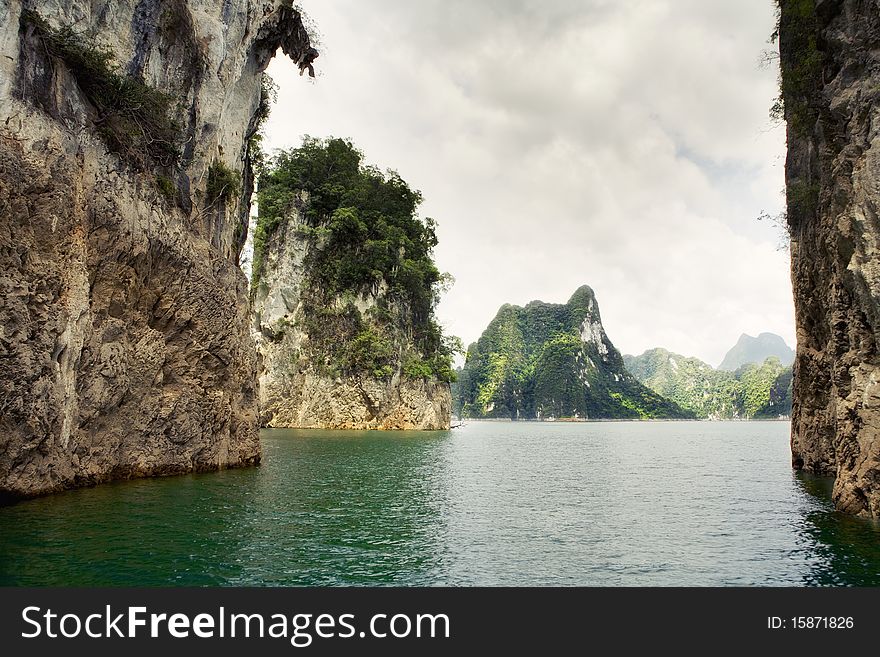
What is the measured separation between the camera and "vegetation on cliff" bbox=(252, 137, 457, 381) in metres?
60.0

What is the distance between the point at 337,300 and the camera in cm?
6025

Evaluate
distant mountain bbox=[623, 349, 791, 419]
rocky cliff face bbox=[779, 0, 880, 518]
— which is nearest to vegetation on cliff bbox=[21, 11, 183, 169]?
rocky cliff face bbox=[779, 0, 880, 518]

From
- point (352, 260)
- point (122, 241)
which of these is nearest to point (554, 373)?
point (352, 260)

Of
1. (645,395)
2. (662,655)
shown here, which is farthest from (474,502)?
(645,395)

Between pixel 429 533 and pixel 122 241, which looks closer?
pixel 429 533

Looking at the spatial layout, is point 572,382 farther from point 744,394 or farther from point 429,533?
point 429,533

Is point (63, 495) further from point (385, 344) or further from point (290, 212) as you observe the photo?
point (290, 212)

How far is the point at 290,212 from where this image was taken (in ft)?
208

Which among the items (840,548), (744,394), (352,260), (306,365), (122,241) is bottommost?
(744,394)

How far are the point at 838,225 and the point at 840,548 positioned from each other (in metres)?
8.62

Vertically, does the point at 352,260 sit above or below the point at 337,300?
above

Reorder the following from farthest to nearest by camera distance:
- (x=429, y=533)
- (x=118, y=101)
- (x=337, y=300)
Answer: (x=337, y=300) < (x=118, y=101) < (x=429, y=533)

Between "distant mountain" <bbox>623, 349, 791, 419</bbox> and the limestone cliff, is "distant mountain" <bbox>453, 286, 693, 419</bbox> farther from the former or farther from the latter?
the limestone cliff

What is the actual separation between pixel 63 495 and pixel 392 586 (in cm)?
1136
